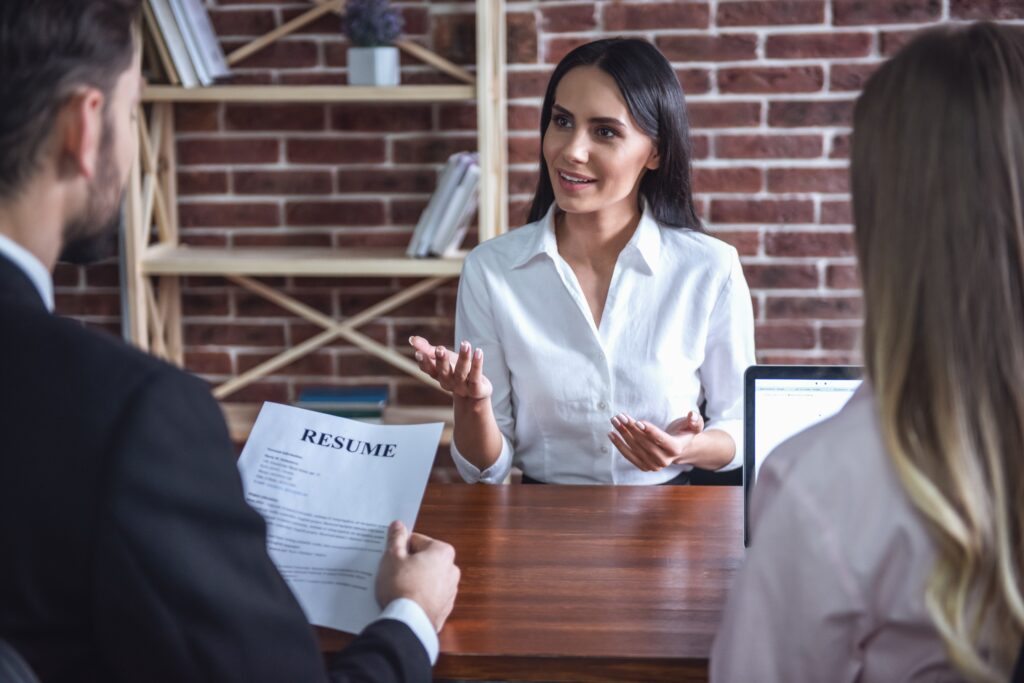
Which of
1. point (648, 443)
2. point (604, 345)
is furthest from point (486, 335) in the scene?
point (648, 443)

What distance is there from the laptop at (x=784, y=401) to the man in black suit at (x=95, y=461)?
619 millimetres

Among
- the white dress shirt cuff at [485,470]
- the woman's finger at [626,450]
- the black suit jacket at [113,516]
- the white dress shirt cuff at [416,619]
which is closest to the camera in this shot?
the black suit jacket at [113,516]

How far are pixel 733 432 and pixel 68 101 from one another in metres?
1.27

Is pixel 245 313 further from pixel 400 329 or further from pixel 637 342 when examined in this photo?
pixel 637 342

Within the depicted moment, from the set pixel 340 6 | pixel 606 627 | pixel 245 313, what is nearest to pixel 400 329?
pixel 245 313

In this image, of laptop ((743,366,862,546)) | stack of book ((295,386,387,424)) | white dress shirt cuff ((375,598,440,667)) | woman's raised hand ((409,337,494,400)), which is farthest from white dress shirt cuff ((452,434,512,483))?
stack of book ((295,386,387,424))

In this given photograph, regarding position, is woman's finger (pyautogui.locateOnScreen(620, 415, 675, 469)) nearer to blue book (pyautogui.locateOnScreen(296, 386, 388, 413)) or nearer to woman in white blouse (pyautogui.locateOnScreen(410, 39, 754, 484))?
woman in white blouse (pyautogui.locateOnScreen(410, 39, 754, 484))

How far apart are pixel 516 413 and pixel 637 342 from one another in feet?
0.83

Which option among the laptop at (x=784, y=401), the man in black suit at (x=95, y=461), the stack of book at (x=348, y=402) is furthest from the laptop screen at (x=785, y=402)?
the stack of book at (x=348, y=402)

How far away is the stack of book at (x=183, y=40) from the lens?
2426mm

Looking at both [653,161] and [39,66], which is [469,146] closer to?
[653,161]

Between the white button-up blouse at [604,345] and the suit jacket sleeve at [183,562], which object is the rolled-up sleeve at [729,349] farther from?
the suit jacket sleeve at [183,562]

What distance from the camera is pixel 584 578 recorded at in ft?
3.86

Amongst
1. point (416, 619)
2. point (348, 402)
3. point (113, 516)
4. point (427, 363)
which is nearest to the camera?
point (113, 516)
